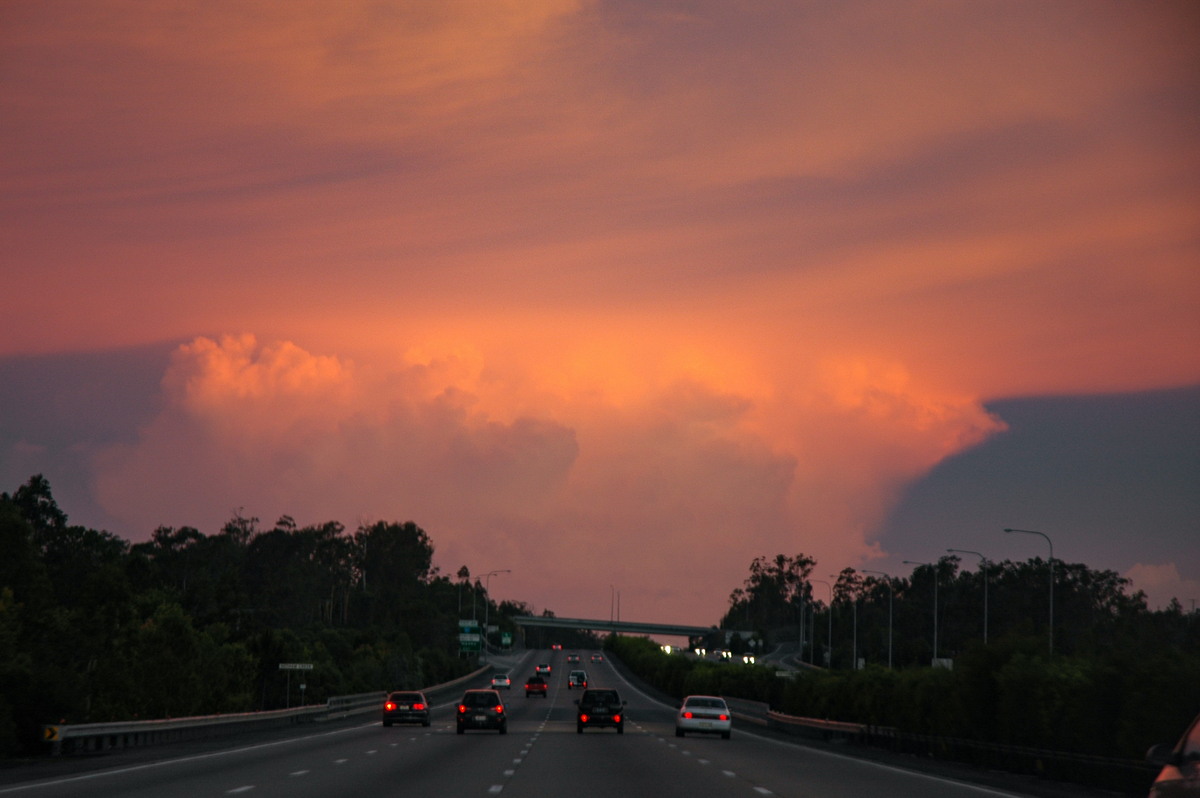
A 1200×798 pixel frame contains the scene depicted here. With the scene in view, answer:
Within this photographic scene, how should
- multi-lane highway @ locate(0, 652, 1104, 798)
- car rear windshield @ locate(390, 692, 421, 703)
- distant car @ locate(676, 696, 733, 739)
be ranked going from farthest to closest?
1. car rear windshield @ locate(390, 692, 421, 703)
2. distant car @ locate(676, 696, 733, 739)
3. multi-lane highway @ locate(0, 652, 1104, 798)

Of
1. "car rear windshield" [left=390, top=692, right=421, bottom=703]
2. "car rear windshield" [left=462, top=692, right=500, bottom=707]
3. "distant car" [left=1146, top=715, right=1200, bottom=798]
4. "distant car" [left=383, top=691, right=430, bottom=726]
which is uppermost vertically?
"distant car" [left=1146, top=715, right=1200, bottom=798]

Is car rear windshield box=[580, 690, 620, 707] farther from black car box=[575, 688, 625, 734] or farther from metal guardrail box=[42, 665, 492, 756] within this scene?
metal guardrail box=[42, 665, 492, 756]

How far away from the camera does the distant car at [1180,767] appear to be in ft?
38.1

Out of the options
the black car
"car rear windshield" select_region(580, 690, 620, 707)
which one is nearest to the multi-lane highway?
the black car

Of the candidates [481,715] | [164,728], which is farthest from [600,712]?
[164,728]

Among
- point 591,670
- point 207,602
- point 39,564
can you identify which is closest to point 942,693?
point 39,564

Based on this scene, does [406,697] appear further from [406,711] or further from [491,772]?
[491,772]

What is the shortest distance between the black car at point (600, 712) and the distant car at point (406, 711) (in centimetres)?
925

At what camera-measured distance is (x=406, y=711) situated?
60.6 m

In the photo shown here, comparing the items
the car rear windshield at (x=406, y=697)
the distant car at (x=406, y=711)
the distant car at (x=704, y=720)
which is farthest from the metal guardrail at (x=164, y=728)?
the distant car at (x=704, y=720)

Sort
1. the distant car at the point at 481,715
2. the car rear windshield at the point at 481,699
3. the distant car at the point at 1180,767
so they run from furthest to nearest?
the car rear windshield at the point at 481,699, the distant car at the point at 481,715, the distant car at the point at 1180,767

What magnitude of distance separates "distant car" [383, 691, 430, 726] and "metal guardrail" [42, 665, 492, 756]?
14.8 feet

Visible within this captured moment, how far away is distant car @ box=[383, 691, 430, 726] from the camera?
198 feet

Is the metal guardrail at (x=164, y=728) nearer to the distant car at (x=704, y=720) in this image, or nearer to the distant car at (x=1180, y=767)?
the distant car at (x=704, y=720)
